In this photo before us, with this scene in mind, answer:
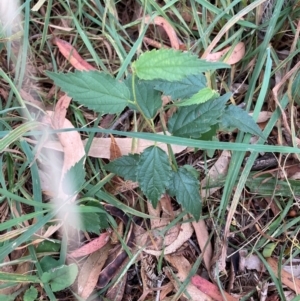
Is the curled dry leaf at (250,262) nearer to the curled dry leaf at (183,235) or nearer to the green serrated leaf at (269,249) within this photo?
the green serrated leaf at (269,249)

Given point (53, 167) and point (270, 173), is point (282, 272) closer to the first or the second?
point (270, 173)

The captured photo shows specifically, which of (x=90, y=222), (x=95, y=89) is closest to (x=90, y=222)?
(x=90, y=222)

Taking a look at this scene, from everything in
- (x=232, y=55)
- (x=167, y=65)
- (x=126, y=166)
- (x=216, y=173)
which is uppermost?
(x=167, y=65)

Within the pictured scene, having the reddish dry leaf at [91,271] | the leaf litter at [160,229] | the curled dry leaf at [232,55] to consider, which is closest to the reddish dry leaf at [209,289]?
the leaf litter at [160,229]

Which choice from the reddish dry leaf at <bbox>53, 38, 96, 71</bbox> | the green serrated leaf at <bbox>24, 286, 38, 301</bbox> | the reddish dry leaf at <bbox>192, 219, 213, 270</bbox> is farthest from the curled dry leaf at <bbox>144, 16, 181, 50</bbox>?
the green serrated leaf at <bbox>24, 286, 38, 301</bbox>

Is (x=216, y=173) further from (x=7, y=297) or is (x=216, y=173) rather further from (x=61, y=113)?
(x=7, y=297)

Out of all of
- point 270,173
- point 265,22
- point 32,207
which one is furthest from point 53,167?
point 265,22
